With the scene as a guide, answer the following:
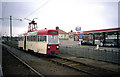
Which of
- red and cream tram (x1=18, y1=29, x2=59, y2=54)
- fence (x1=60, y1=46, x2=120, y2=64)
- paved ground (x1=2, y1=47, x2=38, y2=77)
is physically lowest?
paved ground (x1=2, y1=47, x2=38, y2=77)

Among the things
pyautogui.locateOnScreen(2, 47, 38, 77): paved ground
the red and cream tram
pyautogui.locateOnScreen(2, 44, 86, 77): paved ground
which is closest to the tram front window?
the red and cream tram

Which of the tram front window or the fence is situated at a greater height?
the tram front window

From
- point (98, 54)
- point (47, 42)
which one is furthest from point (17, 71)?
point (98, 54)

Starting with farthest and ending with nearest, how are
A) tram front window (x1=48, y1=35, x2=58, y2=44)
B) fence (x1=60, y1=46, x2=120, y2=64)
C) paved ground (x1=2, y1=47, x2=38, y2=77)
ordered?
tram front window (x1=48, y1=35, x2=58, y2=44)
fence (x1=60, y1=46, x2=120, y2=64)
paved ground (x1=2, y1=47, x2=38, y2=77)

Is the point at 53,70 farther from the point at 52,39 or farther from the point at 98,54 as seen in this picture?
the point at 52,39

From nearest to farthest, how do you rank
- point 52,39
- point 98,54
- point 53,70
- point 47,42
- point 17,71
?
1. point 17,71
2. point 53,70
3. point 98,54
4. point 47,42
5. point 52,39

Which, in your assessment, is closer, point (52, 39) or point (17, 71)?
point (17, 71)

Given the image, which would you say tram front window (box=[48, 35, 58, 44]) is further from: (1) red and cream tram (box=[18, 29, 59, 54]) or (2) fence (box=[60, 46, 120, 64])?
(2) fence (box=[60, 46, 120, 64])

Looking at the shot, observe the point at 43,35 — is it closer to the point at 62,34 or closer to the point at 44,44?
the point at 44,44

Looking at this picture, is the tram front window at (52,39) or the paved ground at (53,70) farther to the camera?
the tram front window at (52,39)

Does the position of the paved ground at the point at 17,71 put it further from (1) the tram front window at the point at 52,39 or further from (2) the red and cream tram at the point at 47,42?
(1) the tram front window at the point at 52,39

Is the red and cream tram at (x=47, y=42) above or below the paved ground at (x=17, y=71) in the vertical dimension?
above

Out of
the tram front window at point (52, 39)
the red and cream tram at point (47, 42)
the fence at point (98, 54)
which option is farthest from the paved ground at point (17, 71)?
the fence at point (98, 54)

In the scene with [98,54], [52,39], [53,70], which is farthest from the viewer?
[52,39]
